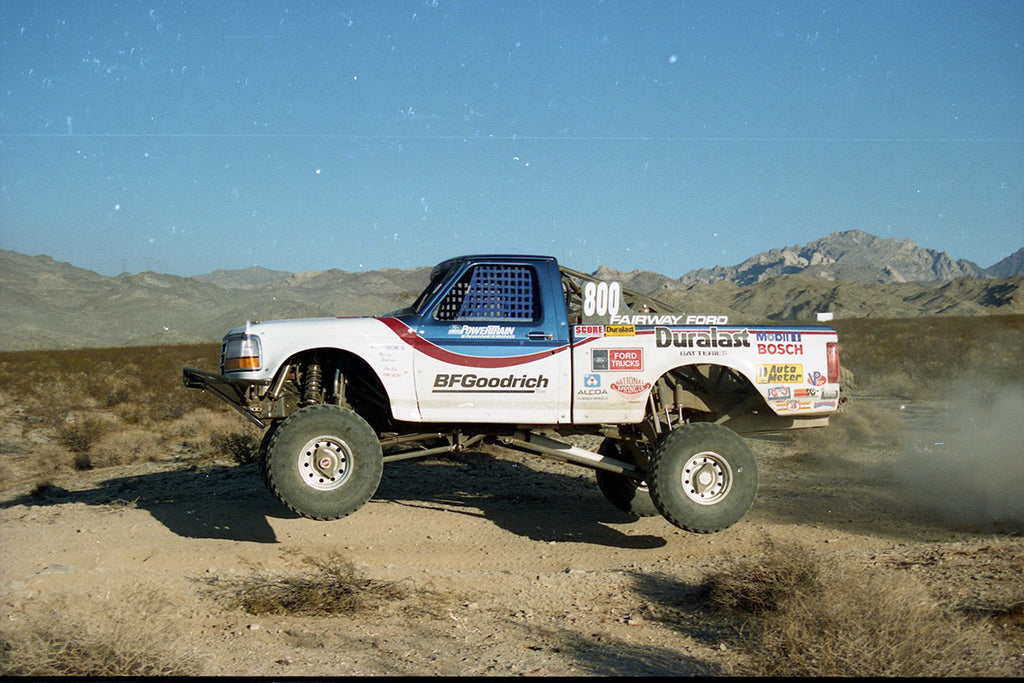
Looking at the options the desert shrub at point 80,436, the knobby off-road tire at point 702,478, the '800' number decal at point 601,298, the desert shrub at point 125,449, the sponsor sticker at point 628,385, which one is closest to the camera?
the knobby off-road tire at point 702,478

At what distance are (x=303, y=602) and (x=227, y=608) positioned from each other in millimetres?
526

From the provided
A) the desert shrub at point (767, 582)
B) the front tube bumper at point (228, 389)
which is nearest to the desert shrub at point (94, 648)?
the front tube bumper at point (228, 389)

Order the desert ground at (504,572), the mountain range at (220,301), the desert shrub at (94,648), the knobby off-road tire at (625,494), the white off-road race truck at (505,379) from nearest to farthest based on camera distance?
the desert shrub at (94,648)
the desert ground at (504,572)
the white off-road race truck at (505,379)
the knobby off-road tire at (625,494)
the mountain range at (220,301)

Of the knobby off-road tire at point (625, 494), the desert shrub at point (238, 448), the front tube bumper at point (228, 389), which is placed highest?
the front tube bumper at point (228, 389)

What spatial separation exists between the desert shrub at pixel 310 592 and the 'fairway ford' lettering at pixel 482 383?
1666mm

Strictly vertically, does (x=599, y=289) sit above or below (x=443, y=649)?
above

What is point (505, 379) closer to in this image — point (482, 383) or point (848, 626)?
point (482, 383)

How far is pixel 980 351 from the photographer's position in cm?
2883

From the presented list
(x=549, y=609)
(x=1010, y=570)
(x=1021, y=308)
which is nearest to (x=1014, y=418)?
(x=1010, y=570)

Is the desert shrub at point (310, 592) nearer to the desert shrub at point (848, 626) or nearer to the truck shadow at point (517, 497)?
the truck shadow at point (517, 497)

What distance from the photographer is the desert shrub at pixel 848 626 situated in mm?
4383

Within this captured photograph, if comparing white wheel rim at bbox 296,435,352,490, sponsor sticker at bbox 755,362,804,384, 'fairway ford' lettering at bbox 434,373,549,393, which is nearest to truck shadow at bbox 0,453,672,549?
white wheel rim at bbox 296,435,352,490

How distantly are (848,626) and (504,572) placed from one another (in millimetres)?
2987

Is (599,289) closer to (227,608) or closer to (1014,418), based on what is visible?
(227,608)
